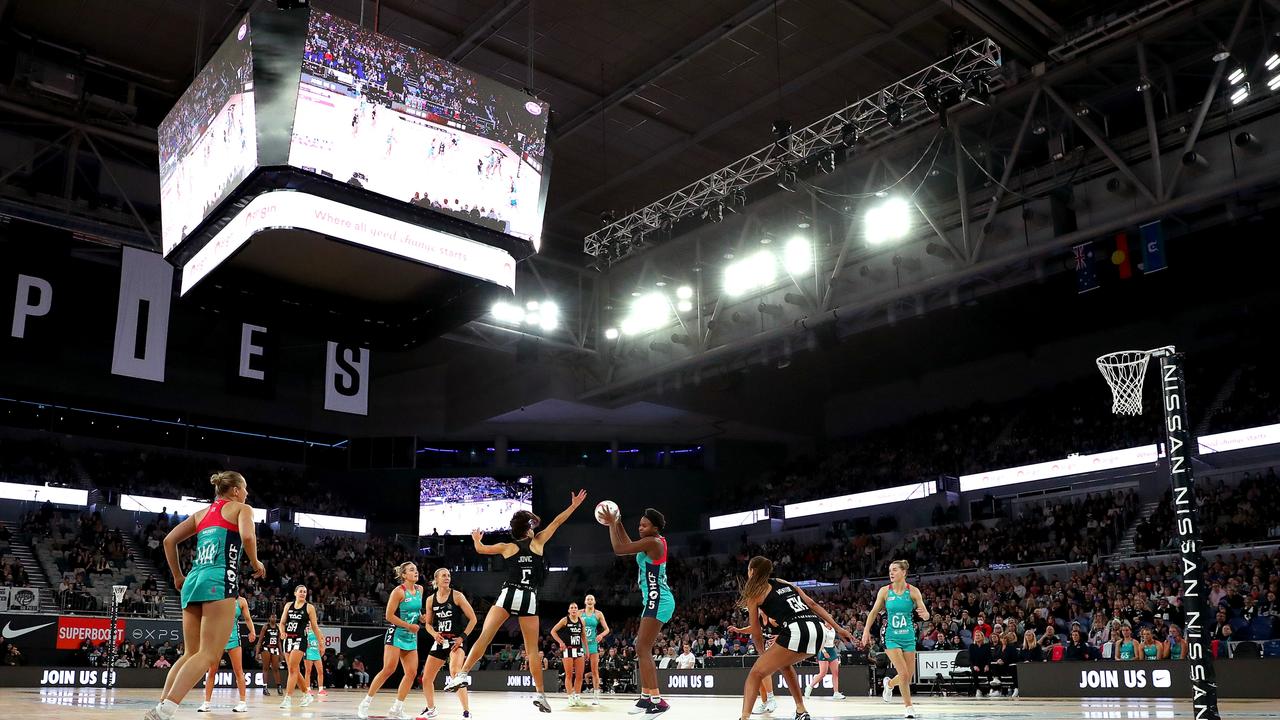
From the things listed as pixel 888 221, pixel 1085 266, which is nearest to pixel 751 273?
pixel 888 221

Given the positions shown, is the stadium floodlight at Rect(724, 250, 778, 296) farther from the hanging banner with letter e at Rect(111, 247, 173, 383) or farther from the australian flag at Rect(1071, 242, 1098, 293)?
the hanging banner with letter e at Rect(111, 247, 173, 383)

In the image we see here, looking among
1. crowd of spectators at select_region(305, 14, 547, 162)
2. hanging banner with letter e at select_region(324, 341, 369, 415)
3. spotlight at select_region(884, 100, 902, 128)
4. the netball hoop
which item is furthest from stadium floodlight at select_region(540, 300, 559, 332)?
the netball hoop

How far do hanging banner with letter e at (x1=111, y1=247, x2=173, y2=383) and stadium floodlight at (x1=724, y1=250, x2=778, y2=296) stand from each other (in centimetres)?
1434

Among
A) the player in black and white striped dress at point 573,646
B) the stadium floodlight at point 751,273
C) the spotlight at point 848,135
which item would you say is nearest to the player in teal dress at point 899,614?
the player in black and white striped dress at point 573,646

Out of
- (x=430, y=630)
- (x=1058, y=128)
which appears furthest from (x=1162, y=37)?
(x=430, y=630)

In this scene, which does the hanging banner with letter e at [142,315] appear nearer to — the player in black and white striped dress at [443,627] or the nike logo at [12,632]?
the nike logo at [12,632]

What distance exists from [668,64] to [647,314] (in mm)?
9585

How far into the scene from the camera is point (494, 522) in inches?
1727

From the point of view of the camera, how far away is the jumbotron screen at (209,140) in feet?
47.6

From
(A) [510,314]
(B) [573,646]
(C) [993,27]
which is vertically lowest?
(B) [573,646]

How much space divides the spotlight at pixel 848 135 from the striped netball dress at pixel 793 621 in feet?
46.8

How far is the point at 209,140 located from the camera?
15523mm

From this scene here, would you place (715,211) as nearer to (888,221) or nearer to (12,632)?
(888,221)

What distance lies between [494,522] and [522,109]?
29765 millimetres
